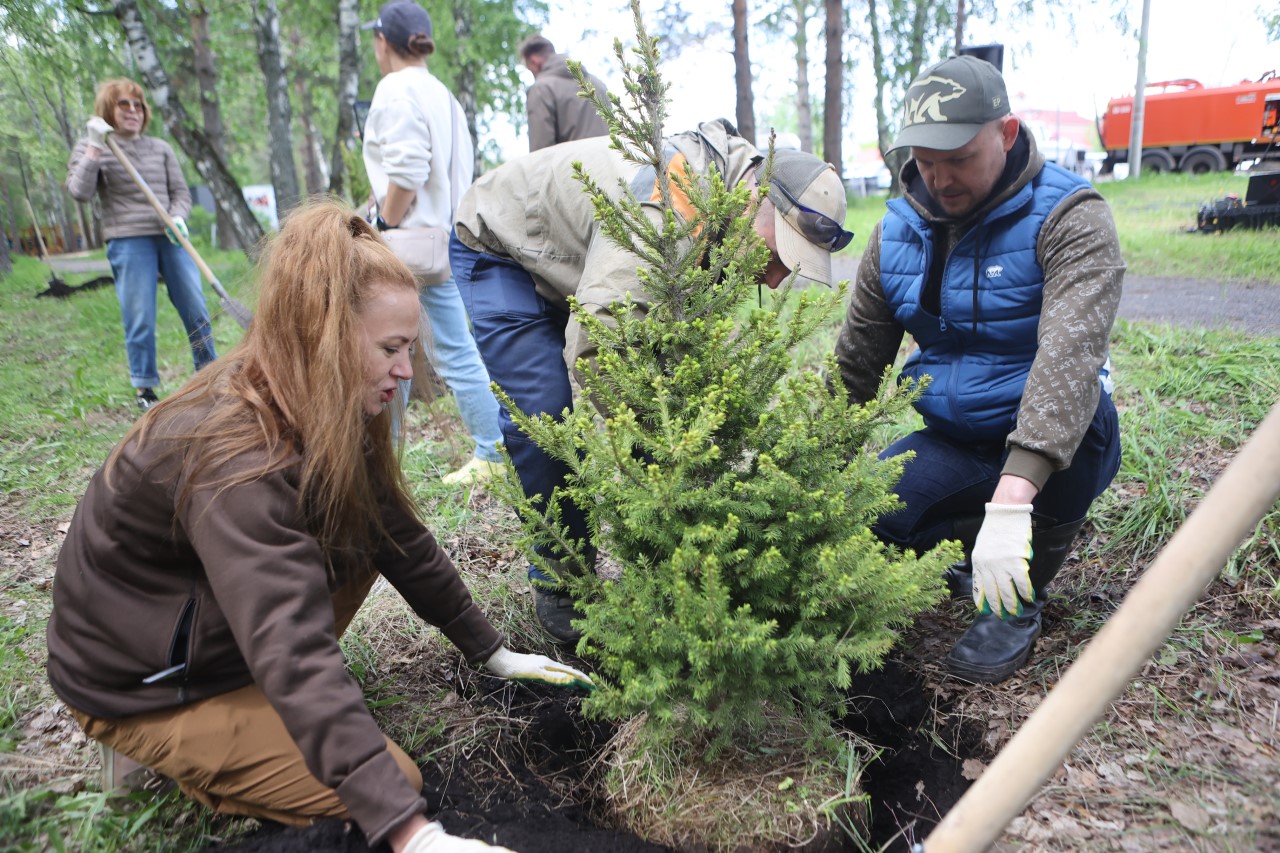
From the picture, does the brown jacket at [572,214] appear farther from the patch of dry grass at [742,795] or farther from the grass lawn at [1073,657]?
the patch of dry grass at [742,795]

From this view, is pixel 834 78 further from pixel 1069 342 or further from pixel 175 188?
pixel 1069 342

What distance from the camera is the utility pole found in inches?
716

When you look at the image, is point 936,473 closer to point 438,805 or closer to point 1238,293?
point 438,805

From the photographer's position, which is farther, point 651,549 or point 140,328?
point 140,328

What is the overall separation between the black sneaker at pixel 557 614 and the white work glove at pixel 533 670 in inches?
12.4

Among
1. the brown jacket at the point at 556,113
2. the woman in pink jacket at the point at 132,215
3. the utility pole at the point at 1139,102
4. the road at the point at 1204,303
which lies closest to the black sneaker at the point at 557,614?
the brown jacket at the point at 556,113

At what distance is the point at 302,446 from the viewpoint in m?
1.90

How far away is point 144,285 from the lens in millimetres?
5801

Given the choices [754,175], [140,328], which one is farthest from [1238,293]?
[140,328]

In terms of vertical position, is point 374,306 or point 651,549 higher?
point 374,306

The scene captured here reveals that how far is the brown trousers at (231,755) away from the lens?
1983mm

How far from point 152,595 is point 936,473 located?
93.1 inches

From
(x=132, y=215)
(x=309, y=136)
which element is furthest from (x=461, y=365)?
(x=309, y=136)

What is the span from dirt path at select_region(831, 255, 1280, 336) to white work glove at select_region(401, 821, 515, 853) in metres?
4.15
